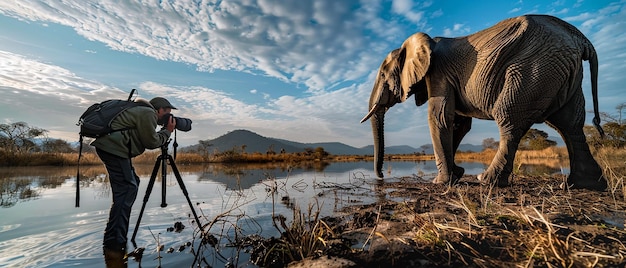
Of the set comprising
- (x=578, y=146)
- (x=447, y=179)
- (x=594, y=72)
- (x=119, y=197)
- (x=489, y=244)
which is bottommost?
(x=489, y=244)

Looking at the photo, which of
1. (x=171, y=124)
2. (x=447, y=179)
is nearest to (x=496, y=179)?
(x=447, y=179)

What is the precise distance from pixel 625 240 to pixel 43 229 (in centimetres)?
617

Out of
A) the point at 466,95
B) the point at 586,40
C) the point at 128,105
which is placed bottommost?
the point at 128,105

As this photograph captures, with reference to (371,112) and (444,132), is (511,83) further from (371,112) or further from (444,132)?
(371,112)

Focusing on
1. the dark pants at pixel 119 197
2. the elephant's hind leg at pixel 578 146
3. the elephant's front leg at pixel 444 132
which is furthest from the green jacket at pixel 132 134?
the elephant's hind leg at pixel 578 146

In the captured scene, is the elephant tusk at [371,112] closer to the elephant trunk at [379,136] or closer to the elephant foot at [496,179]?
the elephant trunk at [379,136]

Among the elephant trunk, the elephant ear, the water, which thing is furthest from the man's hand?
the elephant trunk

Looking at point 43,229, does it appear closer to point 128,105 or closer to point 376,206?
point 128,105

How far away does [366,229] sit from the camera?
2900mm

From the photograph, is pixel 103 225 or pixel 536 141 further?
pixel 536 141

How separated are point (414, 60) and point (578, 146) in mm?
3342

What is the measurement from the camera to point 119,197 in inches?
132

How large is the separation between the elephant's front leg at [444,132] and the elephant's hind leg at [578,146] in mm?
1817

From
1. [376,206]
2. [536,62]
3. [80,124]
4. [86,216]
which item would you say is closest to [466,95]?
[536,62]
